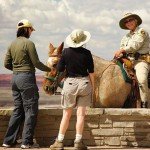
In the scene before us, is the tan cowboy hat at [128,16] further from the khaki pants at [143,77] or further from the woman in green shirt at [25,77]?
the woman in green shirt at [25,77]

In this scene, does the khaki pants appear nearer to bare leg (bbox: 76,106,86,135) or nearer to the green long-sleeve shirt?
bare leg (bbox: 76,106,86,135)

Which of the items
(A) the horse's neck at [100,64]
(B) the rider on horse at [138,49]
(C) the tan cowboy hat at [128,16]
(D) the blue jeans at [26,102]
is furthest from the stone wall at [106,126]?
(C) the tan cowboy hat at [128,16]

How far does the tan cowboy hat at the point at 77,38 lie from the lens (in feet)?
25.7

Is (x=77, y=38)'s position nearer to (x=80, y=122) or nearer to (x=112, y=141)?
(x=80, y=122)

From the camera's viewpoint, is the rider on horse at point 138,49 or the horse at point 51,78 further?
the rider on horse at point 138,49

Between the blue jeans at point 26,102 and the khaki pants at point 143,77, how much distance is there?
192 centimetres

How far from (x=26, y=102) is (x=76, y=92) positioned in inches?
37.8

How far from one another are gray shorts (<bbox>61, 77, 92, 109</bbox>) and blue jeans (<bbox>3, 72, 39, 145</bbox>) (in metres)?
0.64

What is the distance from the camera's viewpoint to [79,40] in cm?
787

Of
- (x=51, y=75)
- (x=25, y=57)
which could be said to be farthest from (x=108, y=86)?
(x=25, y=57)

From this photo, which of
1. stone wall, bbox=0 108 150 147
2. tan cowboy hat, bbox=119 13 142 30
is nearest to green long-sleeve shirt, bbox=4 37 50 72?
stone wall, bbox=0 108 150 147

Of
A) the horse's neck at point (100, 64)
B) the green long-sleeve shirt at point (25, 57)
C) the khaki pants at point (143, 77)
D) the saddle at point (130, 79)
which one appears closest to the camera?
the green long-sleeve shirt at point (25, 57)

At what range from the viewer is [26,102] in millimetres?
A: 8227

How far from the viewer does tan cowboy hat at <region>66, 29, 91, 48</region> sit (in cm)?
784
